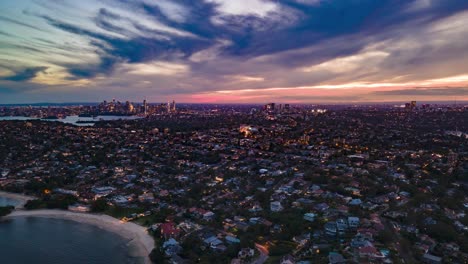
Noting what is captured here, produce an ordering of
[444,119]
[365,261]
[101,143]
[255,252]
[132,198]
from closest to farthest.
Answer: [365,261] < [255,252] < [132,198] < [101,143] < [444,119]

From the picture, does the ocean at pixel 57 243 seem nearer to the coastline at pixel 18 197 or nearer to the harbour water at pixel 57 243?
the harbour water at pixel 57 243

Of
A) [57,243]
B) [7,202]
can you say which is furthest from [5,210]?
[57,243]

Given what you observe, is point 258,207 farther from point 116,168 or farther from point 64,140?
point 64,140

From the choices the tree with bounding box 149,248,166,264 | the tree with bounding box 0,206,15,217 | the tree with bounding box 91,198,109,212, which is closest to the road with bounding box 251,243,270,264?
the tree with bounding box 149,248,166,264

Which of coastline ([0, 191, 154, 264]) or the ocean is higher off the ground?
coastline ([0, 191, 154, 264])

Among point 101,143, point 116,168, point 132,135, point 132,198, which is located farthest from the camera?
point 132,135

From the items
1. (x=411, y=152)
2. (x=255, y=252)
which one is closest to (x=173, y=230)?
(x=255, y=252)

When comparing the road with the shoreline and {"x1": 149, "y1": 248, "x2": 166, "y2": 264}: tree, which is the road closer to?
{"x1": 149, "y1": 248, "x2": 166, "y2": 264}: tree
